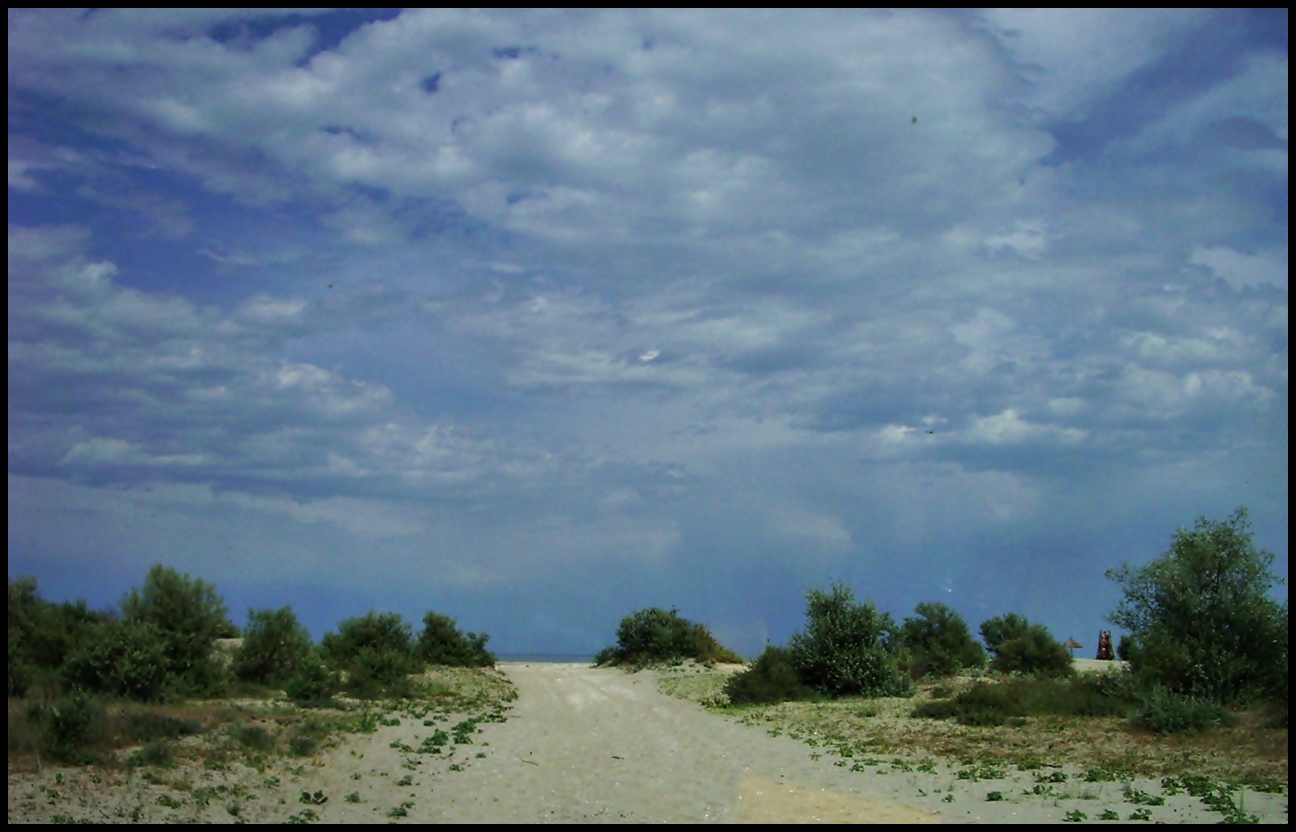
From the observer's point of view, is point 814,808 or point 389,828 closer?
point 389,828

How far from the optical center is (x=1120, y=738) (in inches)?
814

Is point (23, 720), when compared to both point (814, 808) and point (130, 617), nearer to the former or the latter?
point (130, 617)

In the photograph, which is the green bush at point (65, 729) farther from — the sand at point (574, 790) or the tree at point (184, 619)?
the tree at point (184, 619)

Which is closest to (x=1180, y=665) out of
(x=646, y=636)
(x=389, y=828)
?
(x=389, y=828)

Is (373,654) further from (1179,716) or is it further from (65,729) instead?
(1179,716)

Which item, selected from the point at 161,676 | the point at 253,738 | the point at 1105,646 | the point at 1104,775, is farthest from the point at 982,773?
the point at 1105,646

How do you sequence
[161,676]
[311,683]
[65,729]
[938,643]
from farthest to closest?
[938,643], [311,683], [161,676], [65,729]

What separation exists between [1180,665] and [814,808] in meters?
12.0

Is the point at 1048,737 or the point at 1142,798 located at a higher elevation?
the point at 1048,737

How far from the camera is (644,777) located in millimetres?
19750

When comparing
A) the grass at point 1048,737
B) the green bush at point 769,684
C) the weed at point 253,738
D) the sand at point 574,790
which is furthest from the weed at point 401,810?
the green bush at point 769,684

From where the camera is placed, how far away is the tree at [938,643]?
38.4 meters

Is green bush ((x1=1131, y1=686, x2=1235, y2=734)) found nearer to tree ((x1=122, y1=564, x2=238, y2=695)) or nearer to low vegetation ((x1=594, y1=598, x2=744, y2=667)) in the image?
tree ((x1=122, y1=564, x2=238, y2=695))

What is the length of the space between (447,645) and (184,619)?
17823 millimetres
